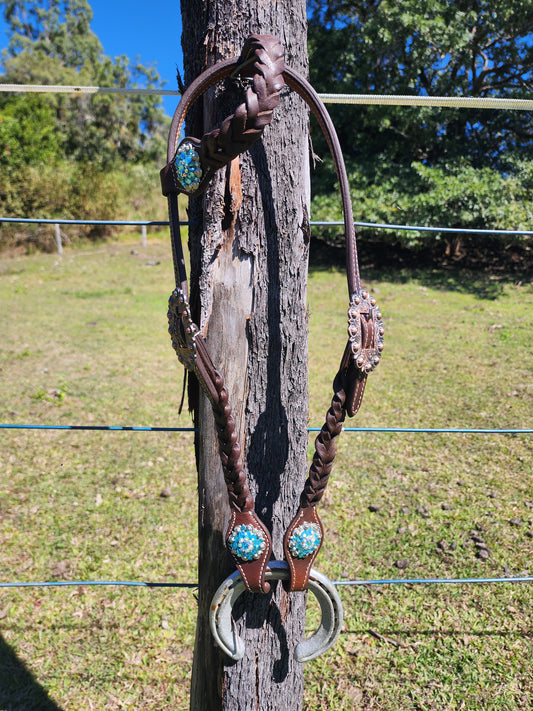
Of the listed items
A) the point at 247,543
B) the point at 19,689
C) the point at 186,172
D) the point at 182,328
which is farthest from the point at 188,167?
the point at 19,689

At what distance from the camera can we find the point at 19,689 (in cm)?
214

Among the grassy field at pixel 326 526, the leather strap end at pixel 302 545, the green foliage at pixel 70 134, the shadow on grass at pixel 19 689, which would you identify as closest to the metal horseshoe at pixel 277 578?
the leather strap end at pixel 302 545

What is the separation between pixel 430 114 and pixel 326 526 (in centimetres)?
980

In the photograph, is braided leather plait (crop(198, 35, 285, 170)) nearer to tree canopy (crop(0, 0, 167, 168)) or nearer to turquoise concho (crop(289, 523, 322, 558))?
turquoise concho (crop(289, 523, 322, 558))

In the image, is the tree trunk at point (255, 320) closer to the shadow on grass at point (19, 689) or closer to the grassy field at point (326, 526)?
the grassy field at point (326, 526)

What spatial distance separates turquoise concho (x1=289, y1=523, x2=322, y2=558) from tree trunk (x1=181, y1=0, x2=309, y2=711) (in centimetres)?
21

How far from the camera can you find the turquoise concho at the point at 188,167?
1.03 m

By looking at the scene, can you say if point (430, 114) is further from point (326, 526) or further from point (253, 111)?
point (253, 111)

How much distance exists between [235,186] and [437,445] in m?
3.62

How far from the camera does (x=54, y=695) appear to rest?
2.12 metres

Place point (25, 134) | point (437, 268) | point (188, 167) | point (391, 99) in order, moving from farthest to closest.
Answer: point (25, 134)
point (437, 268)
point (391, 99)
point (188, 167)

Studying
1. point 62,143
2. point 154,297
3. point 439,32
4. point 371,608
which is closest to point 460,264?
point 439,32

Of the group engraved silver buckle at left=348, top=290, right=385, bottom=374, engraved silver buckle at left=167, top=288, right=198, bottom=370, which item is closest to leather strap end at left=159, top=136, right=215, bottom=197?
engraved silver buckle at left=167, top=288, right=198, bottom=370

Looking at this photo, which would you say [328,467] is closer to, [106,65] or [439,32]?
[439,32]
